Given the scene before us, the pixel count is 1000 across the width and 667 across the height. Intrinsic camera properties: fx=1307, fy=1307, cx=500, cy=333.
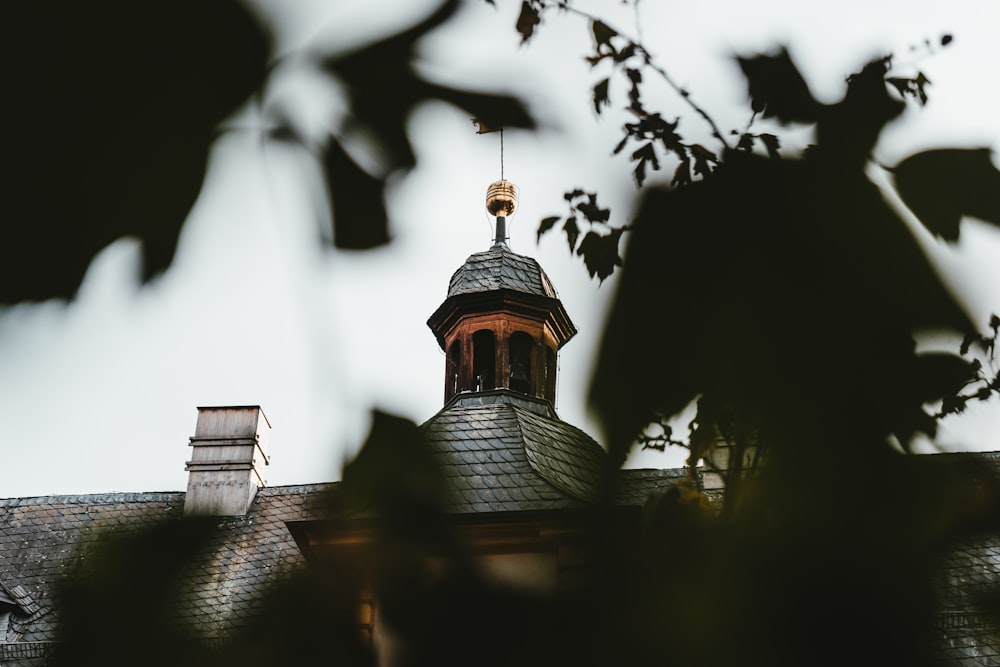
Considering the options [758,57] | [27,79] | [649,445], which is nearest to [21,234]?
[27,79]

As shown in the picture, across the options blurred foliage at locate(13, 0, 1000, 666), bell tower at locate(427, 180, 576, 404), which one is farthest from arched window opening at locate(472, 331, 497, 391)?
blurred foliage at locate(13, 0, 1000, 666)

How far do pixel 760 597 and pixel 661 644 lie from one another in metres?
0.06

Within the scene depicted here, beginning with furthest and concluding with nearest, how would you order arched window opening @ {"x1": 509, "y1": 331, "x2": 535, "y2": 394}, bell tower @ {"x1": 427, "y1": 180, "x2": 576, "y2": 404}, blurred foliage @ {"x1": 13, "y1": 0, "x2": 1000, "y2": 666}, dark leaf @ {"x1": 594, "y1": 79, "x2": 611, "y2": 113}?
1. arched window opening @ {"x1": 509, "y1": 331, "x2": 535, "y2": 394}
2. bell tower @ {"x1": 427, "y1": 180, "x2": 576, "y2": 404}
3. dark leaf @ {"x1": 594, "y1": 79, "x2": 611, "y2": 113}
4. blurred foliage @ {"x1": 13, "y1": 0, "x2": 1000, "y2": 666}

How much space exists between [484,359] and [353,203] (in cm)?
1190

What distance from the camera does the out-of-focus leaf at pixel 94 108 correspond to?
0.71 metres

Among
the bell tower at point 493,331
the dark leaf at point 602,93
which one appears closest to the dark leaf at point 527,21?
the dark leaf at point 602,93

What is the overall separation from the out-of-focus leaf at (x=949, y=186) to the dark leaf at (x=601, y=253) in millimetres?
178

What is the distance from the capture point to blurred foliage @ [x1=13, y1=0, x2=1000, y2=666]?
2.21 ft

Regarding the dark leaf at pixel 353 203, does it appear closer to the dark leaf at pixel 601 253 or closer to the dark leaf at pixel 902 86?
the dark leaf at pixel 601 253

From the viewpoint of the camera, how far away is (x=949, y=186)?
0.82 metres

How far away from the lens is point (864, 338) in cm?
72

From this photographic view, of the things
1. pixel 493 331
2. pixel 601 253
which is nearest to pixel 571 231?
pixel 601 253

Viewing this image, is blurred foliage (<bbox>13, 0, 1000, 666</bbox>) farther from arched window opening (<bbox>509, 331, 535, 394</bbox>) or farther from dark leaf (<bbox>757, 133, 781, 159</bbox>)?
arched window opening (<bbox>509, 331, 535, 394</bbox>)

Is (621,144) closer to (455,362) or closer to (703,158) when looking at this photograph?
(703,158)
